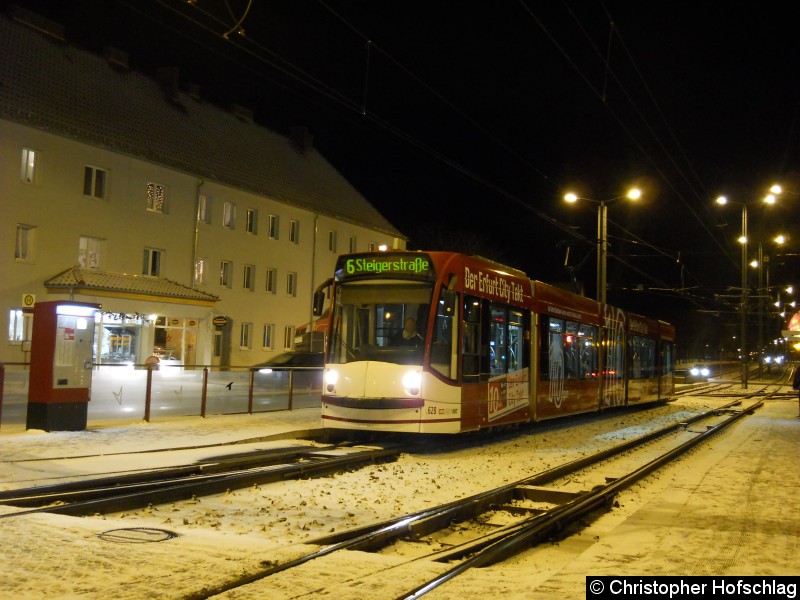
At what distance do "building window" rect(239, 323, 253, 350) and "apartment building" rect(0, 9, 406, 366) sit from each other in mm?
52

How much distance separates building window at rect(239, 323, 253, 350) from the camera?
40438 mm

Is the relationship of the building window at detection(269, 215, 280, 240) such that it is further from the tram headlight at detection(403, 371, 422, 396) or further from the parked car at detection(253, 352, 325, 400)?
the tram headlight at detection(403, 371, 422, 396)

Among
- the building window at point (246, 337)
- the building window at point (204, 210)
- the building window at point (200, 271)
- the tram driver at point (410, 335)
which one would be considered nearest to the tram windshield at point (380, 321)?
the tram driver at point (410, 335)

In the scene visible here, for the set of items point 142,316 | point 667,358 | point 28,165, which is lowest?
point 667,358

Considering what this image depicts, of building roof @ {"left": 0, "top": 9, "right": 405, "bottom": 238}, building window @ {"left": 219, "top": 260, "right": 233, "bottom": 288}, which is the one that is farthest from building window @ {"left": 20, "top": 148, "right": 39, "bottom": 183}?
building window @ {"left": 219, "top": 260, "right": 233, "bottom": 288}

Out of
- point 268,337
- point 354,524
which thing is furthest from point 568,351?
point 268,337

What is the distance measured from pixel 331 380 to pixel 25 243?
20.4 meters

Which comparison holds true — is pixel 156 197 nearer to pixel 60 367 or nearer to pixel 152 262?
pixel 152 262

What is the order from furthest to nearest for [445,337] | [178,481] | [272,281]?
[272,281]
[445,337]
[178,481]

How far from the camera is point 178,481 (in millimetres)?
9953

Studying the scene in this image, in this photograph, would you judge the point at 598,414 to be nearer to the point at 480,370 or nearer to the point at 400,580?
the point at 480,370

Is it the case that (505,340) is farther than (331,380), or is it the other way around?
(505,340)

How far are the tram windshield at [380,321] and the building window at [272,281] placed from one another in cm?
2890

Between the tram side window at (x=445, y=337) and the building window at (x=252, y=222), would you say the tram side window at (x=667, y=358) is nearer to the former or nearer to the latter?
the tram side window at (x=445, y=337)
